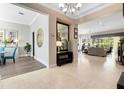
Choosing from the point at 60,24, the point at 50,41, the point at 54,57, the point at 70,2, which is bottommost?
the point at 54,57

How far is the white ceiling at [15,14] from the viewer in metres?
4.93

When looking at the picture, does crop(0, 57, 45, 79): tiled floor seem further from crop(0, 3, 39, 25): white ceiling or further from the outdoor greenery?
the outdoor greenery

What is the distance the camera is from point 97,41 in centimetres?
1190

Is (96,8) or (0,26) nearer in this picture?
(96,8)

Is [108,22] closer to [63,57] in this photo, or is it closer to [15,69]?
[63,57]

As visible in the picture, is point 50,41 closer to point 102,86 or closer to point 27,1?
point 27,1

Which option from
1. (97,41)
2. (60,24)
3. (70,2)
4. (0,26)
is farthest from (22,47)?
(97,41)

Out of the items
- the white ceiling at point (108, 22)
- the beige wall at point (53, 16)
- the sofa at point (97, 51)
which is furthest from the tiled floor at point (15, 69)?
the sofa at point (97, 51)

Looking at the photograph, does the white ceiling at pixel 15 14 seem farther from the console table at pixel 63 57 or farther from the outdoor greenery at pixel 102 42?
the outdoor greenery at pixel 102 42

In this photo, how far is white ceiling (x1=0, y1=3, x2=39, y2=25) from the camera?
4926 mm

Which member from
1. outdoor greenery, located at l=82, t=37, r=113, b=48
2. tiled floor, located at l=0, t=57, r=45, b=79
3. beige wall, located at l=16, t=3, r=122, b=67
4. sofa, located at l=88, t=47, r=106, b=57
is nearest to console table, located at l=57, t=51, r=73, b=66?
beige wall, located at l=16, t=3, r=122, b=67

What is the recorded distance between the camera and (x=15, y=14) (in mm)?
5797
